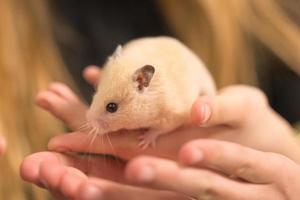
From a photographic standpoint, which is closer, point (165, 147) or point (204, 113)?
point (204, 113)

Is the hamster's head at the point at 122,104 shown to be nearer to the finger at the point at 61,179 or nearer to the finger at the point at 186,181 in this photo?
the finger at the point at 61,179

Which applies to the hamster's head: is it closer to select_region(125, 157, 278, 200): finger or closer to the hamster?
the hamster

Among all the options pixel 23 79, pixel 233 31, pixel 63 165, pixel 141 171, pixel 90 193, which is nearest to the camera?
pixel 141 171

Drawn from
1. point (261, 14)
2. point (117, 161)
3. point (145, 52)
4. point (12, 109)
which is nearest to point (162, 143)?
point (117, 161)

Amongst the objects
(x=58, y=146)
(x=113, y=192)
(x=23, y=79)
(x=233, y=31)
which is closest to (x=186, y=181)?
(x=113, y=192)

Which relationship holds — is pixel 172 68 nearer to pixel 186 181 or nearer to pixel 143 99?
pixel 143 99

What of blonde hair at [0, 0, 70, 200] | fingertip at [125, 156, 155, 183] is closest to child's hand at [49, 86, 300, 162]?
fingertip at [125, 156, 155, 183]

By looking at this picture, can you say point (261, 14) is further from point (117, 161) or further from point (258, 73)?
point (117, 161)
